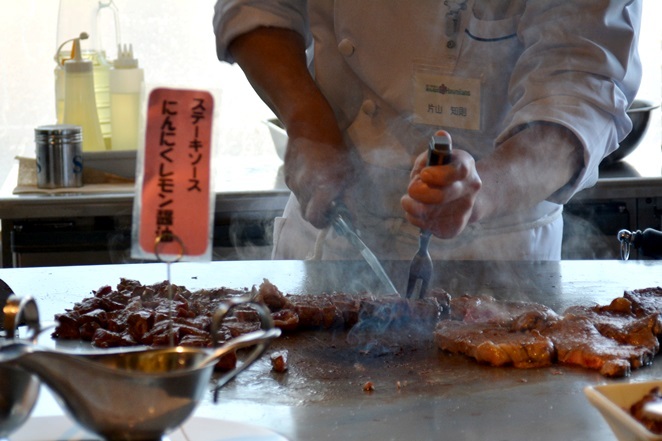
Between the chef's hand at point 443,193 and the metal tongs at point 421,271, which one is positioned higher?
the chef's hand at point 443,193

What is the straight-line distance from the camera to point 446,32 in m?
2.39

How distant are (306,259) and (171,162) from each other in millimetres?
1430

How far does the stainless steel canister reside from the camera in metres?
3.52

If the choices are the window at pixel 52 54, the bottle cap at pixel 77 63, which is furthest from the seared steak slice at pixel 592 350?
the window at pixel 52 54

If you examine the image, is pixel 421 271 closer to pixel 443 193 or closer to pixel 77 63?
pixel 443 193

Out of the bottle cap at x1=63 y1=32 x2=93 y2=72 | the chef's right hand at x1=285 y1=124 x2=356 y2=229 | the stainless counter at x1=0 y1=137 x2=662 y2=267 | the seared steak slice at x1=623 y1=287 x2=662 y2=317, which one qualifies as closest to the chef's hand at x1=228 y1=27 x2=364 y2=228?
the chef's right hand at x1=285 y1=124 x2=356 y2=229

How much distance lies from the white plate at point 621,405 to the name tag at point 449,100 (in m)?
1.26

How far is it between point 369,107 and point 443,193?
0.65 meters

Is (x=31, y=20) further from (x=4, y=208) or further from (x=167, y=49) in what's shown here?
(x=4, y=208)

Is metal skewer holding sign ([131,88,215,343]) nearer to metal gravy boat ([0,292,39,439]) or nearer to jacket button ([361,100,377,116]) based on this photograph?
metal gravy boat ([0,292,39,439])

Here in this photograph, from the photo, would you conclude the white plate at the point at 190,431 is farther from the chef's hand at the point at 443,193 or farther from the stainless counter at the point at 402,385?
the chef's hand at the point at 443,193

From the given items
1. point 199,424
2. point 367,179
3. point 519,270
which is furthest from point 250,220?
point 199,424

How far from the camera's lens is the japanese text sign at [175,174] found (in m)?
1.10

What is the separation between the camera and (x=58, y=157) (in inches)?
139
